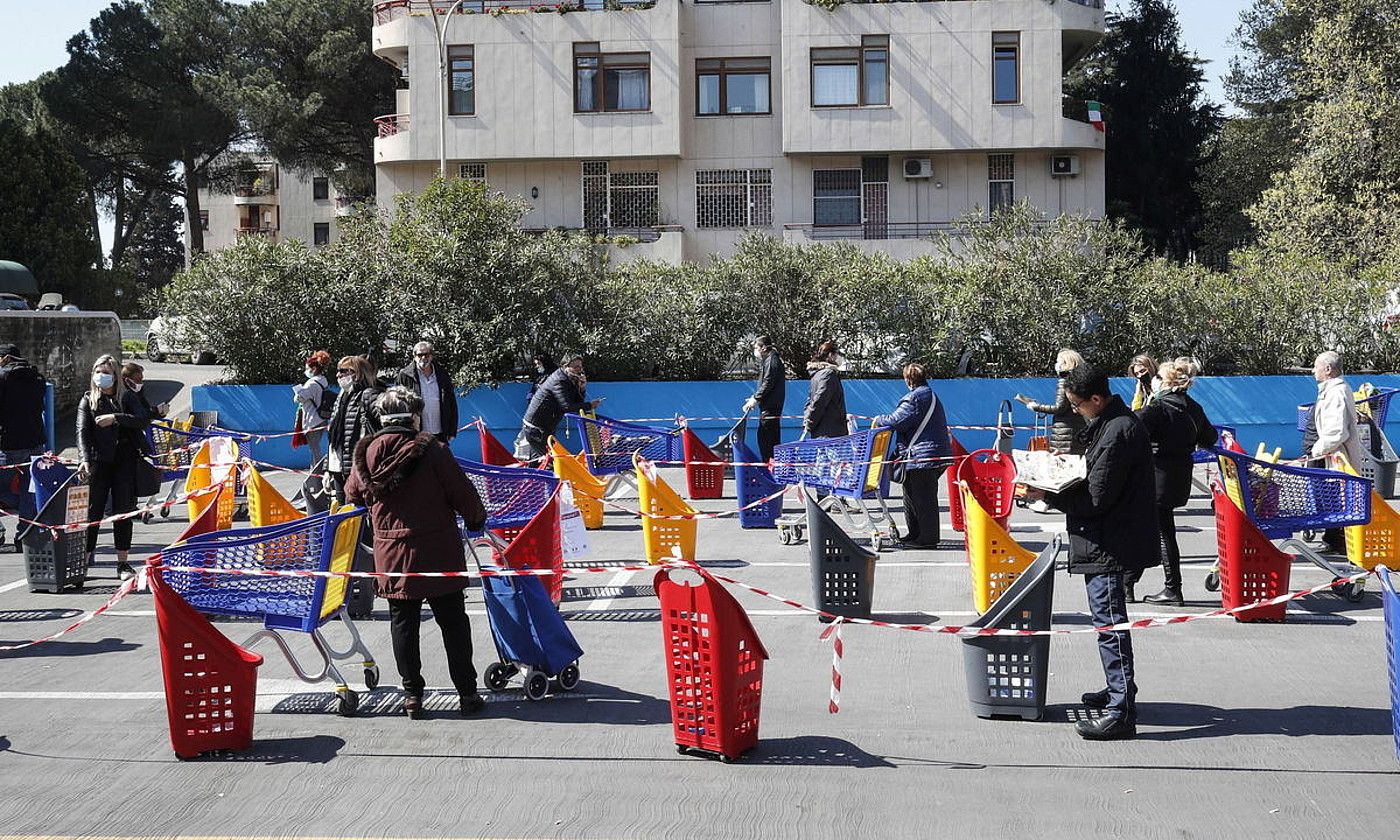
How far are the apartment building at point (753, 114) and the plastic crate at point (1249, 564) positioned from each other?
2768 centimetres

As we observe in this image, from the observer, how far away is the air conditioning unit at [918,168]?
37938mm

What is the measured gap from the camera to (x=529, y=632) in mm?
7371

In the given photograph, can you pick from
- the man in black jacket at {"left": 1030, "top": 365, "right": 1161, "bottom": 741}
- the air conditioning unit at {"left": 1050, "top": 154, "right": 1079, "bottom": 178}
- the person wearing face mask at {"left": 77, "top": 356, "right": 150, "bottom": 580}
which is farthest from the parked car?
the air conditioning unit at {"left": 1050, "top": 154, "right": 1079, "bottom": 178}

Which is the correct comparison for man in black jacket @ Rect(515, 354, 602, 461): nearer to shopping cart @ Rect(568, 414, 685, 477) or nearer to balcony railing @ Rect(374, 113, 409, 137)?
shopping cart @ Rect(568, 414, 685, 477)

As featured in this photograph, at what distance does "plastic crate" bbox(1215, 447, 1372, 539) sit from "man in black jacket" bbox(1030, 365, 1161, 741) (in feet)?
10.5

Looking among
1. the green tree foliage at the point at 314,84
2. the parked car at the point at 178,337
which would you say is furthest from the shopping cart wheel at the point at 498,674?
the green tree foliage at the point at 314,84

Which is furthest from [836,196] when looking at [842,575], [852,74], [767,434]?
[842,575]

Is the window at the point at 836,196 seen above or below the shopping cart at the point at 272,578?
above

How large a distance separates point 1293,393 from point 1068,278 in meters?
3.60

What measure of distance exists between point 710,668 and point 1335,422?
7.13 metres

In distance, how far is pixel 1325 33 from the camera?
2917cm

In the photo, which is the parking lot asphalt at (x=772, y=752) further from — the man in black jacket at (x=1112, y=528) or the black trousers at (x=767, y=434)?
the black trousers at (x=767, y=434)

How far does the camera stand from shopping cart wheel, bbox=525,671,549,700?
7352 millimetres

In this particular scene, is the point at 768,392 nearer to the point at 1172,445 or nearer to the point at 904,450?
the point at 904,450
